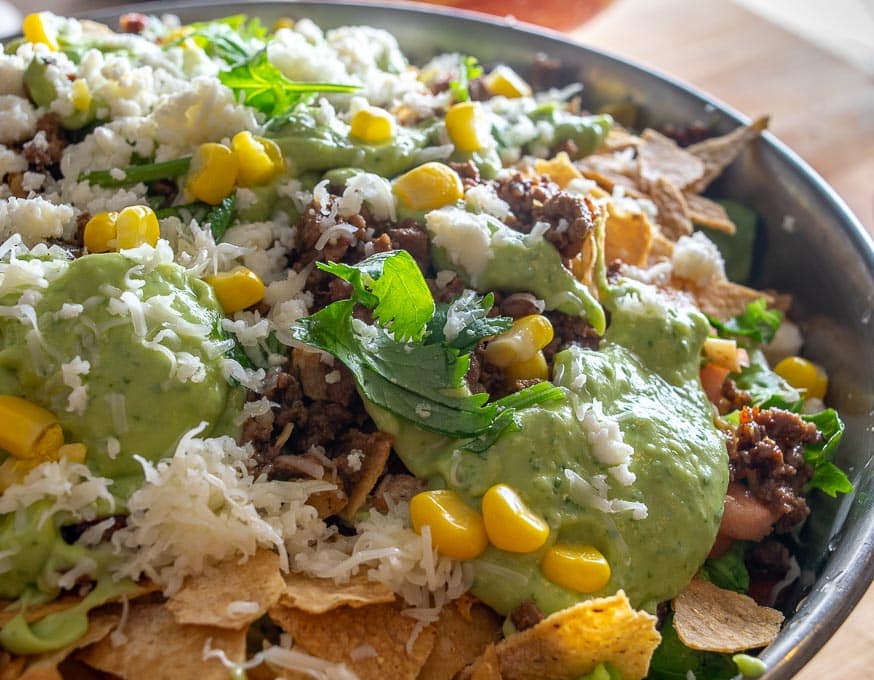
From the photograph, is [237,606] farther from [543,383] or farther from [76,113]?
[76,113]

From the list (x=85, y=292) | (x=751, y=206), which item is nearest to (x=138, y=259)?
(x=85, y=292)

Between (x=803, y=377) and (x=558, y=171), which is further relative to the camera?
(x=558, y=171)

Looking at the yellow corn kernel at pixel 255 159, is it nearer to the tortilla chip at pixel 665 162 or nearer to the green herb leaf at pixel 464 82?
the green herb leaf at pixel 464 82

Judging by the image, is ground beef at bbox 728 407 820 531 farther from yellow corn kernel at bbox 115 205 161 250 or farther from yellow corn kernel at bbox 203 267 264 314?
yellow corn kernel at bbox 115 205 161 250

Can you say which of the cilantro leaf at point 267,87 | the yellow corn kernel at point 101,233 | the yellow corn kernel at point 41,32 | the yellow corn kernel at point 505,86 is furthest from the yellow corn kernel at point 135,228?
the yellow corn kernel at point 505,86

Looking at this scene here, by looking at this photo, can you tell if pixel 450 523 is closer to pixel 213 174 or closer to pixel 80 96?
pixel 213 174

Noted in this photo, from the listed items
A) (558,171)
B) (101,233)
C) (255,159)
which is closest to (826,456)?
(558,171)

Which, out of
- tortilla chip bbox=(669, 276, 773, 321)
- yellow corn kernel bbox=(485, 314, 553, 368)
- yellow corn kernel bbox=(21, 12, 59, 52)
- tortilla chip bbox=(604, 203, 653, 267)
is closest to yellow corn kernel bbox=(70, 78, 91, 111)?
yellow corn kernel bbox=(21, 12, 59, 52)
